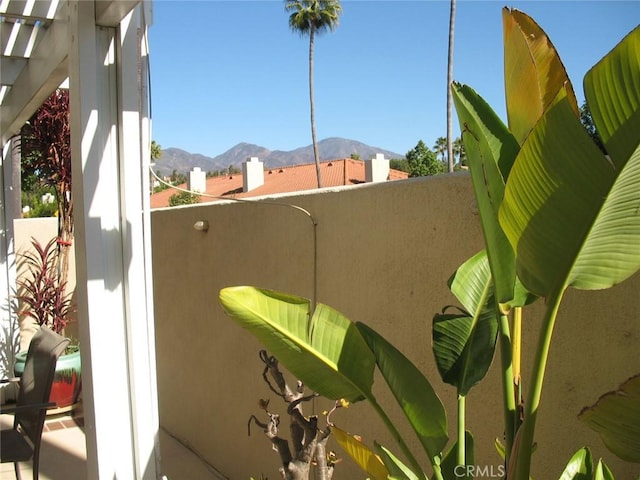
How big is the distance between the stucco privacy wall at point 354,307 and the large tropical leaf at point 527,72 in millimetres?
658

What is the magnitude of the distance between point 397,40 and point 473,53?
904 cm

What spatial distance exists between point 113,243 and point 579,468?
2242 millimetres

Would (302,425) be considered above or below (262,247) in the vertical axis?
below

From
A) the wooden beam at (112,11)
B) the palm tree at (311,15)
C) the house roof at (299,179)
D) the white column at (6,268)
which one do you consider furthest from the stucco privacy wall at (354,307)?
the house roof at (299,179)

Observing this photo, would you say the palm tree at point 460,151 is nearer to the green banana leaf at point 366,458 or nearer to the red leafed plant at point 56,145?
the green banana leaf at point 366,458

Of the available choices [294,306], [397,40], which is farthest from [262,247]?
[397,40]

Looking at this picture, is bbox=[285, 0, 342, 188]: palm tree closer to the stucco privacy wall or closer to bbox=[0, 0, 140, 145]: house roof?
bbox=[0, 0, 140, 145]: house roof

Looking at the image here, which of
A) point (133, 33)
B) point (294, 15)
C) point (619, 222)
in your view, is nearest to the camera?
point (619, 222)

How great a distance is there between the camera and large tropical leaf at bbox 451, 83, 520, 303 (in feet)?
4.39


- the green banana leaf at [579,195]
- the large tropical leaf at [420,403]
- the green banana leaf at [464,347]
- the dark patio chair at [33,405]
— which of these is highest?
the green banana leaf at [579,195]

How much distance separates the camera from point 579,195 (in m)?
1.15

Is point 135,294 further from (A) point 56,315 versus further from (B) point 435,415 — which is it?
(A) point 56,315

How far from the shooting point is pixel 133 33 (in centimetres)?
291

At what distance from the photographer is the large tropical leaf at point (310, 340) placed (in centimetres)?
152
